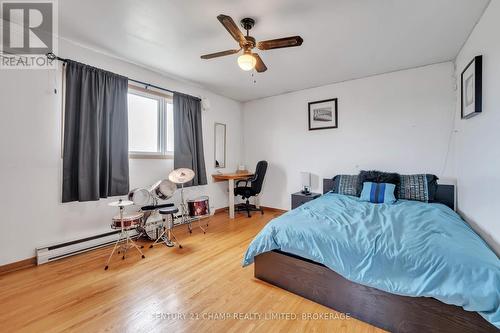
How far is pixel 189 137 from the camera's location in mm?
3941

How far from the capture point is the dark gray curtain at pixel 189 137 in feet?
12.3

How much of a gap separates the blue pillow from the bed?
0.65 metres

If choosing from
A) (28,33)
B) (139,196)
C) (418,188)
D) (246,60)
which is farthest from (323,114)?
(28,33)

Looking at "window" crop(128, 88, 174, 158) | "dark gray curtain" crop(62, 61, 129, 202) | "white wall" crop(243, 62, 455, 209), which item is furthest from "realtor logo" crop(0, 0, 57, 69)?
"white wall" crop(243, 62, 455, 209)

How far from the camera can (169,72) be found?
354 cm

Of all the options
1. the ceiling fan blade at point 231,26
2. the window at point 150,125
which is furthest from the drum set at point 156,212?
the ceiling fan blade at point 231,26

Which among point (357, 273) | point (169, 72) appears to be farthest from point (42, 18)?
point (357, 273)

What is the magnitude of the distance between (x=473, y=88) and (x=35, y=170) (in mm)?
4741

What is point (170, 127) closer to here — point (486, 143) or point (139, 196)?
point (139, 196)

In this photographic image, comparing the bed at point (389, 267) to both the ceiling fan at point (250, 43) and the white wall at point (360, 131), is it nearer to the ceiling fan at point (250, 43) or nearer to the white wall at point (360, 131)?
the white wall at point (360, 131)

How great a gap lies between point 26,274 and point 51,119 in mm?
1677

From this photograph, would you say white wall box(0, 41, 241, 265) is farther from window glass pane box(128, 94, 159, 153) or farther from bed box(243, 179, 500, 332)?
bed box(243, 179, 500, 332)

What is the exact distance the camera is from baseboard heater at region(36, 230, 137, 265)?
2396 millimetres

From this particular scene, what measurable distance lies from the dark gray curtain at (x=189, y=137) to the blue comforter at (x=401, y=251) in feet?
7.54
